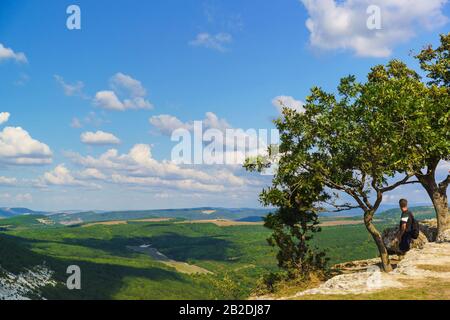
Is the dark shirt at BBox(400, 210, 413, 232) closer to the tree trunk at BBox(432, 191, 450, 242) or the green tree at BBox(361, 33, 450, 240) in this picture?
the green tree at BBox(361, 33, 450, 240)

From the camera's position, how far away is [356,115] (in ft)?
114

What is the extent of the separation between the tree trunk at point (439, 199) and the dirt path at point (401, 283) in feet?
37.7

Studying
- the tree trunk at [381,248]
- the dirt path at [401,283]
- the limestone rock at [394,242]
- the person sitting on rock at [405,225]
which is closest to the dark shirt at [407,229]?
the person sitting on rock at [405,225]

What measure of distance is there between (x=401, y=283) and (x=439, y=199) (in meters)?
22.0

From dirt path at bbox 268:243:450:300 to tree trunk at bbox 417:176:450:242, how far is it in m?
11.5

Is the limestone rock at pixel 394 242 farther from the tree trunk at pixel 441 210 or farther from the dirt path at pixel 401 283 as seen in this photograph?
the dirt path at pixel 401 283

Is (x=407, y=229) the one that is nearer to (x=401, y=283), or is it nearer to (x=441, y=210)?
(x=401, y=283)

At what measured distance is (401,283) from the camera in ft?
85.1

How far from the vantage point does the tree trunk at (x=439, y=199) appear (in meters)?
43.3

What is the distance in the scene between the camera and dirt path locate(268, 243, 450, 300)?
23.2 meters

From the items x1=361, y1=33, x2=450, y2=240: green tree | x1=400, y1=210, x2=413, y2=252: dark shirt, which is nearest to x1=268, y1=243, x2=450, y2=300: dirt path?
x1=400, y1=210, x2=413, y2=252: dark shirt
